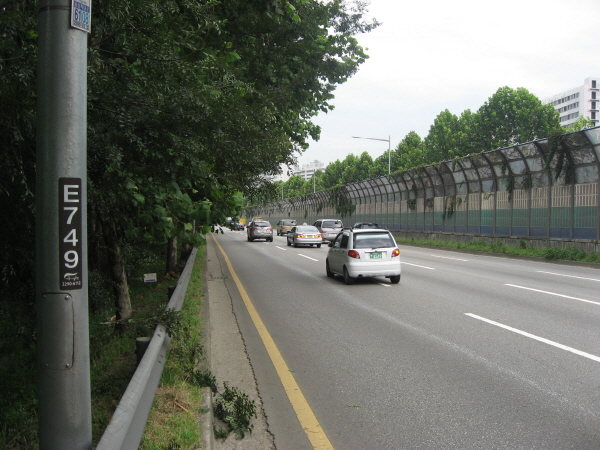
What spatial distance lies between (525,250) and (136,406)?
23774mm

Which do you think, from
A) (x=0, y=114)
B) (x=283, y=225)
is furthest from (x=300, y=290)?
(x=283, y=225)

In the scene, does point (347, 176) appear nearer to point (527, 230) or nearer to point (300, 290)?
point (527, 230)

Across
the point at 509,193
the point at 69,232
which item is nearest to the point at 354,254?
the point at 69,232

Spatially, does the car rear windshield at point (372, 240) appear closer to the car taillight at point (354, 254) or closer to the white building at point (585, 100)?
the car taillight at point (354, 254)

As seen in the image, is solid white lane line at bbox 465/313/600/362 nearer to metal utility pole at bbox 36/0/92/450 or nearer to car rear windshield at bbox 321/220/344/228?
metal utility pole at bbox 36/0/92/450

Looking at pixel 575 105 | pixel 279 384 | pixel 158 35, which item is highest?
pixel 575 105

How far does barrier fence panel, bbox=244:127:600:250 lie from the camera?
21.9 metres

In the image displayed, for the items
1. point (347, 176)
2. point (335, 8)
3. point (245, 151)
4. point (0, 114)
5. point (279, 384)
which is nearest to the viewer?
point (0, 114)

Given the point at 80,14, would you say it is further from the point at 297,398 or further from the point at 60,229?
the point at 297,398

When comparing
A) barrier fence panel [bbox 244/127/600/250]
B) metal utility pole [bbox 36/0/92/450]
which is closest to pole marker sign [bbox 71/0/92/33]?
metal utility pole [bbox 36/0/92/450]

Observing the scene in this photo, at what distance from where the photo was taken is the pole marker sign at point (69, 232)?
8.26 ft

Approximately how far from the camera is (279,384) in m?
5.75

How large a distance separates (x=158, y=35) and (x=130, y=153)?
4.00 ft

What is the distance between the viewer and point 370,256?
13945 millimetres
